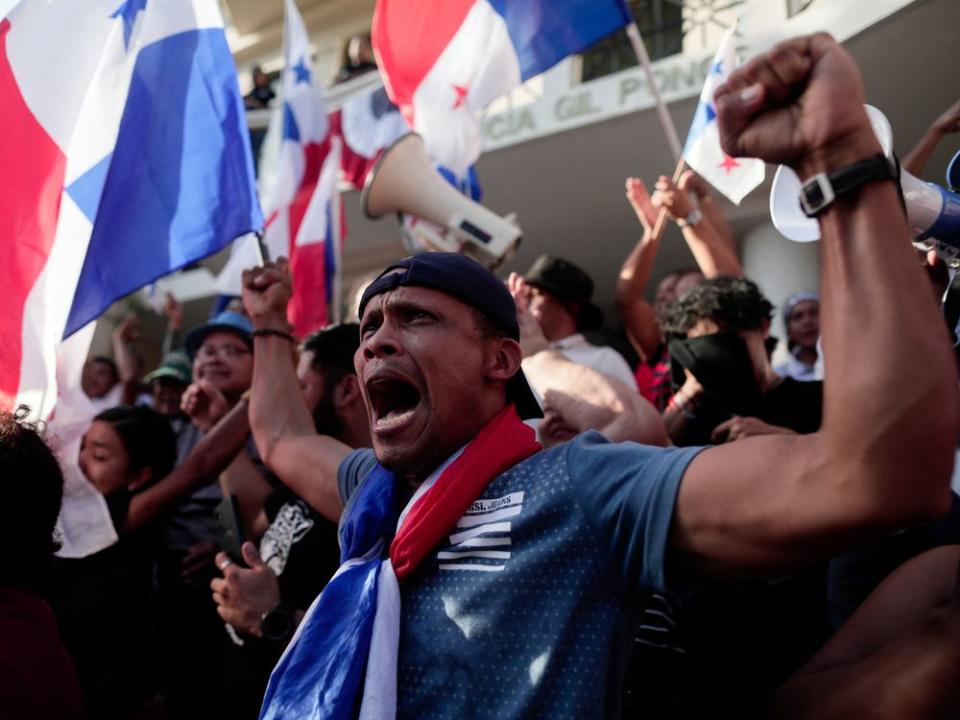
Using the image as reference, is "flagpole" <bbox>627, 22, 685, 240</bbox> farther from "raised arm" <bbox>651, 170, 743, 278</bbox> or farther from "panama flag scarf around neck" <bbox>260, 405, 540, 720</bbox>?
"panama flag scarf around neck" <bbox>260, 405, 540, 720</bbox>

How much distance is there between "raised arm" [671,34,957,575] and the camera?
3.08ft

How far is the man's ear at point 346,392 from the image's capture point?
2725 millimetres

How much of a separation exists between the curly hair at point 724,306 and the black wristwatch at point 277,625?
1569 mm

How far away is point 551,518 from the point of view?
4.25ft

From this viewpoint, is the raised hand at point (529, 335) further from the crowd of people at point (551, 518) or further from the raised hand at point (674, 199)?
the raised hand at point (674, 199)

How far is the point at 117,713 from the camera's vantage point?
2547 millimetres

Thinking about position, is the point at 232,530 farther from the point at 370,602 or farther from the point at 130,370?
the point at 130,370

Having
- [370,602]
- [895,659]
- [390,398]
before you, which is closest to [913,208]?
[895,659]

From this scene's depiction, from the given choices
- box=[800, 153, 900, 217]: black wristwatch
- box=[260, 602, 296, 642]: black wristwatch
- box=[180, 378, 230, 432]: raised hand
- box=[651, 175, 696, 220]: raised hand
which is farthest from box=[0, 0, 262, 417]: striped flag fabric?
box=[800, 153, 900, 217]: black wristwatch

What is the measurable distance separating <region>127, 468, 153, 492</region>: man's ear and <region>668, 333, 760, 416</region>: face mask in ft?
6.62

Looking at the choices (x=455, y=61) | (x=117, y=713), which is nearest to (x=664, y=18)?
(x=455, y=61)

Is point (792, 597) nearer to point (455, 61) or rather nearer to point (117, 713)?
point (117, 713)

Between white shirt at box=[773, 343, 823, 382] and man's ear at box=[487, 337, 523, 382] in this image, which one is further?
white shirt at box=[773, 343, 823, 382]

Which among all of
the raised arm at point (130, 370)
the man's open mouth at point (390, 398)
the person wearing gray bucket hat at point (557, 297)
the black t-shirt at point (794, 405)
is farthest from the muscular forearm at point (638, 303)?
the raised arm at point (130, 370)
